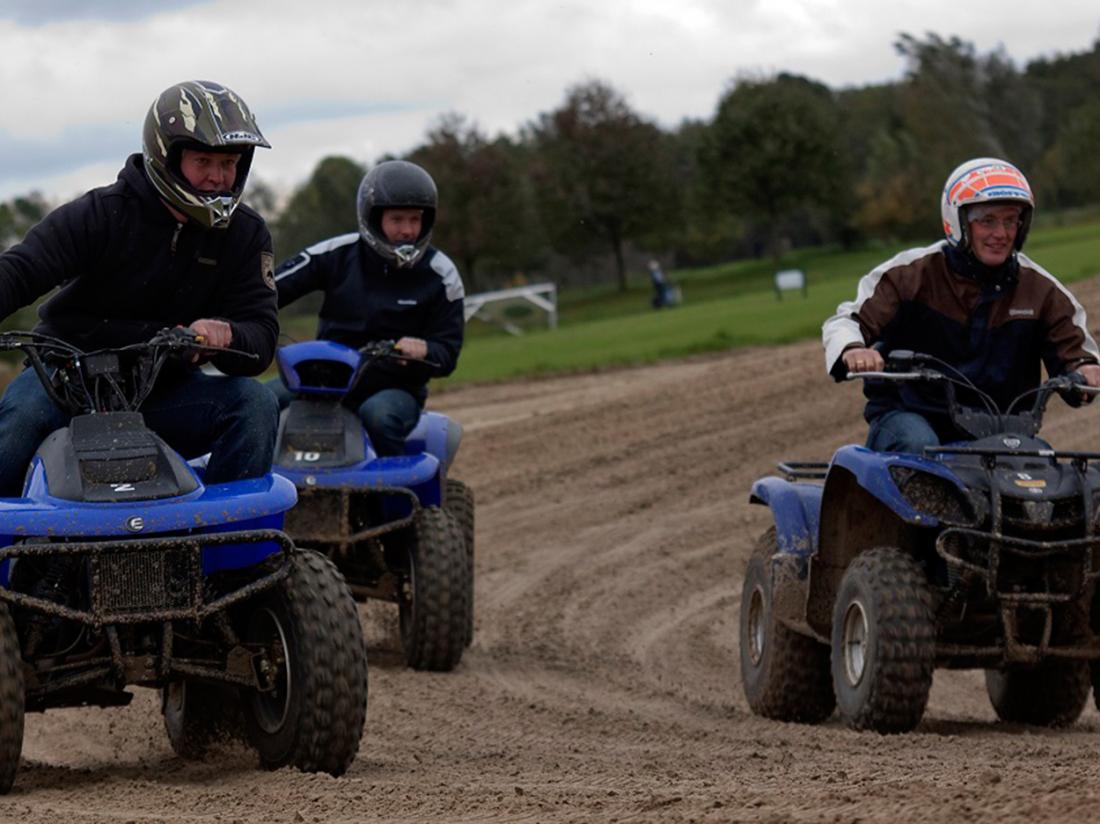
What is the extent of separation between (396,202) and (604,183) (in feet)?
171

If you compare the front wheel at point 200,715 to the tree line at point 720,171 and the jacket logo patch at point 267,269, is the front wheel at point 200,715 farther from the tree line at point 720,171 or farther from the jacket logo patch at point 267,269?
the tree line at point 720,171

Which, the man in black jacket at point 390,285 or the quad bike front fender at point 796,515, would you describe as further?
the man in black jacket at point 390,285

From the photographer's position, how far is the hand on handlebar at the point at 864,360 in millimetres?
7105

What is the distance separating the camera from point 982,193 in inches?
287

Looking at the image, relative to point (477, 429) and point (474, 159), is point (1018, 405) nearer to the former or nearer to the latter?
point (477, 429)

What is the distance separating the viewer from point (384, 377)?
9.61 meters

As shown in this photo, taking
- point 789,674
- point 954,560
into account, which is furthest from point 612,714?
point 954,560

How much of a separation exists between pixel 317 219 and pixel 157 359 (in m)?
75.2

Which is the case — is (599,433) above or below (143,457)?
below

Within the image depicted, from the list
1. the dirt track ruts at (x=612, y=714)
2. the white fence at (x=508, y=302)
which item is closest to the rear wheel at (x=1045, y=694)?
the dirt track ruts at (x=612, y=714)

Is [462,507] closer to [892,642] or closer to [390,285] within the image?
[390,285]

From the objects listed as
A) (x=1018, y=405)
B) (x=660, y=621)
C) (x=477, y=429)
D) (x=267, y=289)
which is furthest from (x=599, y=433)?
(x=267, y=289)

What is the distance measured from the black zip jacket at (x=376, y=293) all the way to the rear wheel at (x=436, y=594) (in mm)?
917

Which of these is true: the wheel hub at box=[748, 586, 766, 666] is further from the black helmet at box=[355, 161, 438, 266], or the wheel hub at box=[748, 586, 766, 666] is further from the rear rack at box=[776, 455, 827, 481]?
the black helmet at box=[355, 161, 438, 266]
